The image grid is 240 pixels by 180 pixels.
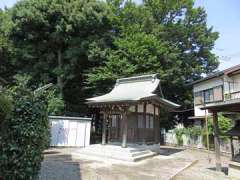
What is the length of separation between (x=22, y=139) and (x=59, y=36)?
55.0ft

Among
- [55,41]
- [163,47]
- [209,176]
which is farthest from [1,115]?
[163,47]

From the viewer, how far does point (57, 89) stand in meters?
20.8

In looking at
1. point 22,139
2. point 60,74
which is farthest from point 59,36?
point 22,139

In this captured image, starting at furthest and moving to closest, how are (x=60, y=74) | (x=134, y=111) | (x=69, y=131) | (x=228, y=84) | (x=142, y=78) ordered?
(x=60, y=74) → (x=228, y=84) → (x=142, y=78) → (x=69, y=131) → (x=134, y=111)

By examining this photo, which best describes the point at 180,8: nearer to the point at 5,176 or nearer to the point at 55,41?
the point at 55,41

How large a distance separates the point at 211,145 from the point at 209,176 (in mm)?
9554

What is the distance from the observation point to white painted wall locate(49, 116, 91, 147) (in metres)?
15.6

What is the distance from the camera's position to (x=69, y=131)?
1588cm

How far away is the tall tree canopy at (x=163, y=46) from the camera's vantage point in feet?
69.2

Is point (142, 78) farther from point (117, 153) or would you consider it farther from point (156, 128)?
point (117, 153)

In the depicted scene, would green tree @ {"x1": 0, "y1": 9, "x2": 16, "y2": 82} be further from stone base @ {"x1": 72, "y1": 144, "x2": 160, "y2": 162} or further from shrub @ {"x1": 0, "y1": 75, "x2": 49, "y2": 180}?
shrub @ {"x1": 0, "y1": 75, "x2": 49, "y2": 180}

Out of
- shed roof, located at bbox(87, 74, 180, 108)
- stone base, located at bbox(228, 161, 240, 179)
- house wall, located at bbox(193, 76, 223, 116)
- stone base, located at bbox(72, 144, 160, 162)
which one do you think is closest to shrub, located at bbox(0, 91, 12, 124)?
stone base, located at bbox(72, 144, 160, 162)

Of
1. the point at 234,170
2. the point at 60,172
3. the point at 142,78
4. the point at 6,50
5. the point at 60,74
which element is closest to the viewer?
the point at 60,172

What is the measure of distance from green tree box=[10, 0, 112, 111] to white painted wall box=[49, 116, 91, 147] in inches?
231
